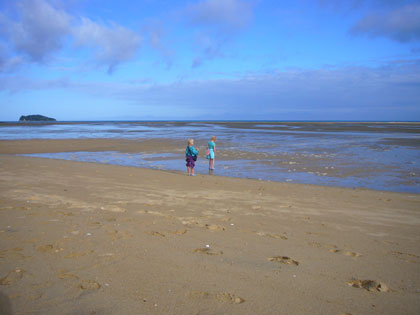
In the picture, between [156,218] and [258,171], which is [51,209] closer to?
[156,218]

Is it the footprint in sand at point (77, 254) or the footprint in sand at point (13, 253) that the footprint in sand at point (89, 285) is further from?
the footprint in sand at point (13, 253)

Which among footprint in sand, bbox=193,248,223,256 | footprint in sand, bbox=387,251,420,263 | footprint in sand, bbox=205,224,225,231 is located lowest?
footprint in sand, bbox=387,251,420,263

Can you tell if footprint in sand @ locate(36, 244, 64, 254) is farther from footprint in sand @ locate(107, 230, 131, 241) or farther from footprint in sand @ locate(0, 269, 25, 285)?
footprint in sand @ locate(107, 230, 131, 241)

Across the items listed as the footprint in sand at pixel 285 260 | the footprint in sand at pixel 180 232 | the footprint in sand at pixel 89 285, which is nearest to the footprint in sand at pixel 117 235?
the footprint in sand at pixel 180 232

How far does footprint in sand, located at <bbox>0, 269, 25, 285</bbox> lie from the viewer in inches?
138

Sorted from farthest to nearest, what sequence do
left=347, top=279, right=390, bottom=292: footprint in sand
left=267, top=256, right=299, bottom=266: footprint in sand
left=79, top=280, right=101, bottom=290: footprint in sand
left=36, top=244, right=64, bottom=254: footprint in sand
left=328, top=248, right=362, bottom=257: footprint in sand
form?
left=328, top=248, right=362, bottom=257: footprint in sand
left=36, top=244, right=64, bottom=254: footprint in sand
left=267, top=256, right=299, bottom=266: footprint in sand
left=347, top=279, right=390, bottom=292: footprint in sand
left=79, top=280, right=101, bottom=290: footprint in sand

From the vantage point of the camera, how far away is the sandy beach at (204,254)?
3287 mm

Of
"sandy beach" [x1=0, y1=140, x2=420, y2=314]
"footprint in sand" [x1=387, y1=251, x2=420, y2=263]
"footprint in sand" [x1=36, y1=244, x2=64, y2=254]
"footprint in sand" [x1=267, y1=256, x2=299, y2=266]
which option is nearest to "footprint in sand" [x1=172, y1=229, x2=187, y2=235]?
"sandy beach" [x1=0, y1=140, x2=420, y2=314]

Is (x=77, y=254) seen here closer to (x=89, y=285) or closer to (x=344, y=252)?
(x=89, y=285)

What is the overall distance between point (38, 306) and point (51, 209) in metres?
3.93

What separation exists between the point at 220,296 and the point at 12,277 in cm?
242

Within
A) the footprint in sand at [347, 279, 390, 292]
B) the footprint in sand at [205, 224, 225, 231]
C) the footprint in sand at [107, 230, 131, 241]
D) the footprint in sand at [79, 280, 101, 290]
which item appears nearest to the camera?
the footprint in sand at [79, 280, 101, 290]

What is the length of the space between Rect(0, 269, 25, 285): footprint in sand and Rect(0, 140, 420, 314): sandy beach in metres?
0.02

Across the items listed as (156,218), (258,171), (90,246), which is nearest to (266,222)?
(156,218)
